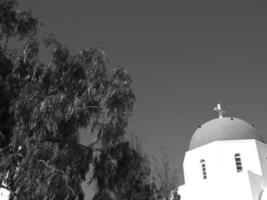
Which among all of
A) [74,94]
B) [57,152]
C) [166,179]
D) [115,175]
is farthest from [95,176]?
[166,179]

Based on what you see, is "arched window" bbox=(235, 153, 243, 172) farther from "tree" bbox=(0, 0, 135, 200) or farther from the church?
"tree" bbox=(0, 0, 135, 200)

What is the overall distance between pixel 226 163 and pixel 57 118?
60.9ft

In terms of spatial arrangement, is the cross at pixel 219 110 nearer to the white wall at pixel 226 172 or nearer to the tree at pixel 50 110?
the white wall at pixel 226 172

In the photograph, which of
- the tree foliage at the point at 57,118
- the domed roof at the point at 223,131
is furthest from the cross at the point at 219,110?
the tree foliage at the point at 57,118

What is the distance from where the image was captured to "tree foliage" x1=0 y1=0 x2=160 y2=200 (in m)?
9.31

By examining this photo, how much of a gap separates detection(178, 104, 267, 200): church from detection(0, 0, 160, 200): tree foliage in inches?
561

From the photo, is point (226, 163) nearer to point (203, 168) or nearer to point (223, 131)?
point (203, 168)

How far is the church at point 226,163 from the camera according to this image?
24.3 m

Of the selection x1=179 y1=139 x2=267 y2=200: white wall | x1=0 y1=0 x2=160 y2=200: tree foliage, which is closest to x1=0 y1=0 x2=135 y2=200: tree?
x1=0 y1=0 x2=160 y2=200: tree foliage

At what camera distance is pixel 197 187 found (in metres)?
26.5

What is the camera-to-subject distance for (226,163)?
85.4 feet

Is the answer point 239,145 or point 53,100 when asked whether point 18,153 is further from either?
point 239,145

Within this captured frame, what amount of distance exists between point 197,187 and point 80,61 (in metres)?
17.8

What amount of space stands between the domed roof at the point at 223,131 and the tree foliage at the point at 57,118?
53.9ft
